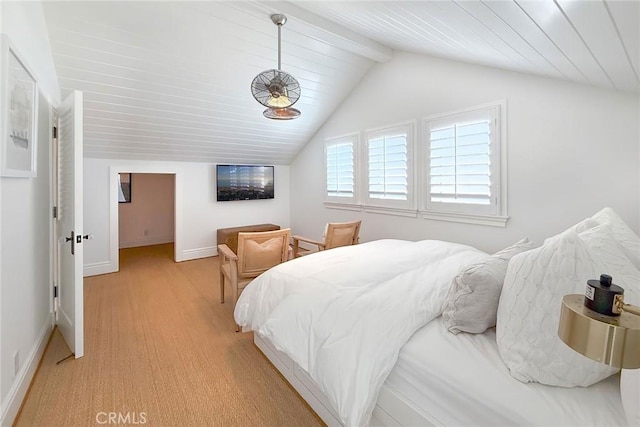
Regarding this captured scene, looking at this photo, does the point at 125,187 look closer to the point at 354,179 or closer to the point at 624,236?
the point at 354,179

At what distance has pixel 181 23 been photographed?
279 cm

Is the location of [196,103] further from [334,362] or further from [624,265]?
[624,265]

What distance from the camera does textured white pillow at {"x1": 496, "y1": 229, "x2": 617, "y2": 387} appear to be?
0.93 m

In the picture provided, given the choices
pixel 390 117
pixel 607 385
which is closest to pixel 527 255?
pixel 607 385

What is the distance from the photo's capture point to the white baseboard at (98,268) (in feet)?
13.8

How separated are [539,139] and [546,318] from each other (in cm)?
225

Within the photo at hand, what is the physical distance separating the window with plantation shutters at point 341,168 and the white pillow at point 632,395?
3.82 metres

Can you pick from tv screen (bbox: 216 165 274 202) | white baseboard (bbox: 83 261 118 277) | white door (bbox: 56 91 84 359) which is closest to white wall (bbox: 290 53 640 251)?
tv screen (bbox: 216 165 274 202)

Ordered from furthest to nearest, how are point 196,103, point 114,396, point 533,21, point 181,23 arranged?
point 196,103, point 181,23, point 114,396, point 533,21

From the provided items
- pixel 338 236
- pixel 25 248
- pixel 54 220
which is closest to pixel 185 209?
→ pixel 54 220

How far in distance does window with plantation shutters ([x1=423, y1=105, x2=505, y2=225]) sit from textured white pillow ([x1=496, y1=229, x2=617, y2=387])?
204 centimetres

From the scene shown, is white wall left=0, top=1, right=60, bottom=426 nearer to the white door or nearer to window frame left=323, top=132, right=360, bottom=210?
the white door

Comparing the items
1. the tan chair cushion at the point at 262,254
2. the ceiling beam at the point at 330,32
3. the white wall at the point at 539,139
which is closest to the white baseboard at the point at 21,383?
the tan chair cushion at the point at 262,254

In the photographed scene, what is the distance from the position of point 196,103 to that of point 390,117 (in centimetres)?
257
